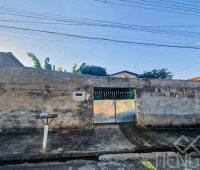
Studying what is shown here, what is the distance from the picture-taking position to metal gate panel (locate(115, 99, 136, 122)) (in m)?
7.39

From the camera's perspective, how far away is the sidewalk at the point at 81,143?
439 cm

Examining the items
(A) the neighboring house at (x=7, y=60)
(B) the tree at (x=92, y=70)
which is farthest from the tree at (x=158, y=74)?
(A) the neighboring house at (x=7, y=60)

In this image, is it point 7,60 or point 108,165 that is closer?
point 108,165

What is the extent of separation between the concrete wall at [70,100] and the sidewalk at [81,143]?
26.4 inches

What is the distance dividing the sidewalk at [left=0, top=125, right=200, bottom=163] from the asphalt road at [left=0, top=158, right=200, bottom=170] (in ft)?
0.93

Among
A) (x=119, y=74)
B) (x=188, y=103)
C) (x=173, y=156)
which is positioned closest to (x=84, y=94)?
(x=173, y=156)

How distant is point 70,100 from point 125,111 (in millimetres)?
2765

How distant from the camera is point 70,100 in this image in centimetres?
702

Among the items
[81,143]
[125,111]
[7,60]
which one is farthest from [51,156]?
[7,60]

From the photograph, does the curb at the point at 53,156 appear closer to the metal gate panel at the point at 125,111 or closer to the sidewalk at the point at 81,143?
the sidewalk at the point at 81,143

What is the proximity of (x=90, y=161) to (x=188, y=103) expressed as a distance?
6.51 meters
